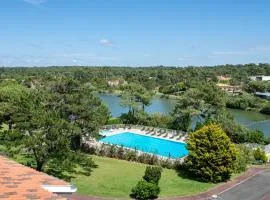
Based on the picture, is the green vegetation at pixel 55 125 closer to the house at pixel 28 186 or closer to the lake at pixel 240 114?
the house at pixel 28 186

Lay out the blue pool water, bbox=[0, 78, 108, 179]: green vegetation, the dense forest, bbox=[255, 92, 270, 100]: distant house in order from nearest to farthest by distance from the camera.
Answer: bbox=[0, 78, 108, 179]: green vegetation < the dense forest < the blue pool water < bbox=[255, 92, 270, 100]: distant house

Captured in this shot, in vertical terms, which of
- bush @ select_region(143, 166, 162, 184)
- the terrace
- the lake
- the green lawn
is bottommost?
the lake

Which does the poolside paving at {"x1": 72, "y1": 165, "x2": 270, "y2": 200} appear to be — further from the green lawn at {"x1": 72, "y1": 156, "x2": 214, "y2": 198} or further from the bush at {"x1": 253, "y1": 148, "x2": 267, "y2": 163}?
the bush at {"x1": 253, "y1": 148, "x2": 267, "y2": 163}

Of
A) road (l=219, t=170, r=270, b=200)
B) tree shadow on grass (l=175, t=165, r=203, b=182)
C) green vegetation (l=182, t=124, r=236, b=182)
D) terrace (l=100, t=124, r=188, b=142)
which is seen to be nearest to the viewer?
road (l=219, t=170, r=270, b=200)

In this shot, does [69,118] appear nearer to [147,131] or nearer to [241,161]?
[241,161]

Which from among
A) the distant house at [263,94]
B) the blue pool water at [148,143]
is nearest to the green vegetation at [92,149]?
the blue pool water at [148,143]

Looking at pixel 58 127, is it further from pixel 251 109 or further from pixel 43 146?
pixel 251 109

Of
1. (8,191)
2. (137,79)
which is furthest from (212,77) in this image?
(8,191)

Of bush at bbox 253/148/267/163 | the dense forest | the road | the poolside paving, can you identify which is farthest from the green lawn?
bush at bbox 253/148/267/163
